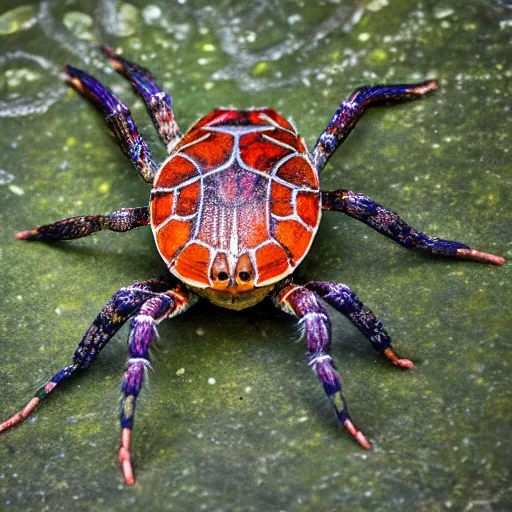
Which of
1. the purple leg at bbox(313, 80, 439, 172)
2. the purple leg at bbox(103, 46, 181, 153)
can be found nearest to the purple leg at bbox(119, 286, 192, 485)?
the purple leg at bbox(103, 46, 181, 153)

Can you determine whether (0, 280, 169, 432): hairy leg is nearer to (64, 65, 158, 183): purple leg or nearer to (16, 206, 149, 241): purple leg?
(16, 206, 149, 241): purple leg

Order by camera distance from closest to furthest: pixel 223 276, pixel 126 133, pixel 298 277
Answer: pixel 223 276
pixel 298 277
pixel 126 133

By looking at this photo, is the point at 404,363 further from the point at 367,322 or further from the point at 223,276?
the point at 223,276

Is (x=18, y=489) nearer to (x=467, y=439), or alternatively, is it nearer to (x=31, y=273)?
(x=31, y=273)

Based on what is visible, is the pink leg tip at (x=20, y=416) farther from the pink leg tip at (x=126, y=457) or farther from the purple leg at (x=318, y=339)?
the purple leg at (x=318, y=339)

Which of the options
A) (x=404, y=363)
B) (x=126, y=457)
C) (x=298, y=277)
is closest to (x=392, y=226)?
(x=298, y=277)

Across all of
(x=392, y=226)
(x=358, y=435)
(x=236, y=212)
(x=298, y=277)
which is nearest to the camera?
(x=358, y=435)
